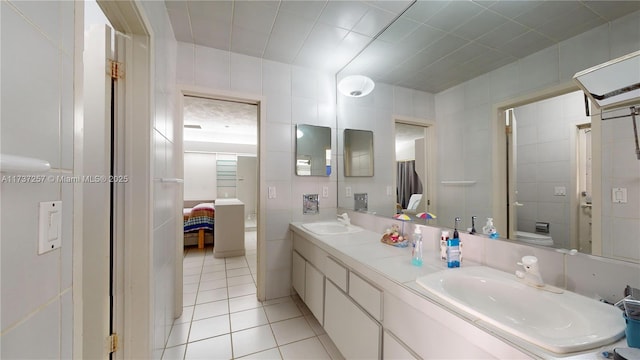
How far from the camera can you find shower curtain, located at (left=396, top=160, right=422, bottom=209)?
5.67 feet

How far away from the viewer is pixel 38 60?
47 centimetres

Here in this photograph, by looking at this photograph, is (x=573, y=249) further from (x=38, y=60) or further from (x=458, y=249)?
(x=38, y=60)

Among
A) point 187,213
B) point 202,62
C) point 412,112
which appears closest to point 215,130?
point 187,213

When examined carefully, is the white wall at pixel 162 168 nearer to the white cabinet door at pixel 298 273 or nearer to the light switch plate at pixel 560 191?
the white cabinet door at pixel 298 273

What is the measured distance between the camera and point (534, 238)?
3.37 ft

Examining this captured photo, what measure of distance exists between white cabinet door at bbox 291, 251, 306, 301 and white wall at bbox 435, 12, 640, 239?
4.20ft

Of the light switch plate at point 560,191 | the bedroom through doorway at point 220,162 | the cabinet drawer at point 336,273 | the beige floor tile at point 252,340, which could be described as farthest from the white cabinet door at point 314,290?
the bedroom through doorway at point 220,162

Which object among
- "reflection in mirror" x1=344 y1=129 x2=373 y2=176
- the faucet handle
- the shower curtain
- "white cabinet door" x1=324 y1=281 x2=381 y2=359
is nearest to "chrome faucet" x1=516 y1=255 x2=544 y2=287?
the faucet handle

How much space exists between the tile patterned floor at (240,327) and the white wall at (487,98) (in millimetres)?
1389

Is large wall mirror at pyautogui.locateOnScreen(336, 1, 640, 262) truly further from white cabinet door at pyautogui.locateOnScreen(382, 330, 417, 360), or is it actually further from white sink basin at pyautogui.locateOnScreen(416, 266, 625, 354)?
white cabinet door at pyautogui.locateOnScreen(382, 330, 417, 360)

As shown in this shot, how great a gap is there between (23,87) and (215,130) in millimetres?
6011

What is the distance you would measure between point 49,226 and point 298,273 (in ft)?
6.35

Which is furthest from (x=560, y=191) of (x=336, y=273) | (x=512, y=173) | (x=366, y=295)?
(x=336, y=273)

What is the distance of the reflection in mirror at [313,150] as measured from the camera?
2477 millimetres
